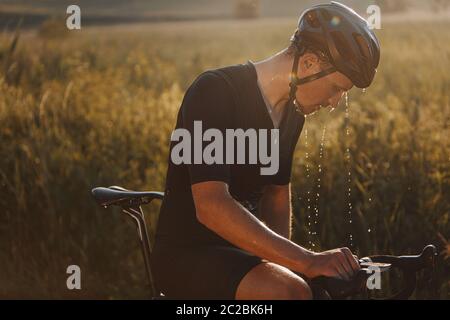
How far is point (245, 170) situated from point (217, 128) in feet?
1.18

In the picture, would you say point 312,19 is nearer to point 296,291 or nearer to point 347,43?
point 347,43

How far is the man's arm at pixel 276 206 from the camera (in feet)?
15.2

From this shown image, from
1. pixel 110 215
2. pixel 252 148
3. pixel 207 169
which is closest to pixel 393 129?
pixel 110 215

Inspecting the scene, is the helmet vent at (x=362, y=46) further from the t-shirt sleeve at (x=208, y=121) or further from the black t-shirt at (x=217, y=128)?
the t-shirt sleeve at (x=208, y=121)

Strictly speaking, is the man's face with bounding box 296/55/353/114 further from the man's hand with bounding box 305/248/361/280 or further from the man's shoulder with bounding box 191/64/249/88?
the man's hand with bounding box 305/248/361/280

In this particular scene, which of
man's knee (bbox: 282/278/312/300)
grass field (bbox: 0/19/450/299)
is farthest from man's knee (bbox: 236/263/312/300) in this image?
grass field (bbox: 0/19/450/299)

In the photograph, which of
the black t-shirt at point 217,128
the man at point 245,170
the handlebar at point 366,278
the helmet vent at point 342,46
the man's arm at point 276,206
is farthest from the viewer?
the man's arm at point 276,206

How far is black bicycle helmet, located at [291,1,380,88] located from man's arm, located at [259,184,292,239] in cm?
79

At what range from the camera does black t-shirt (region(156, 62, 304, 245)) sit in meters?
3.88

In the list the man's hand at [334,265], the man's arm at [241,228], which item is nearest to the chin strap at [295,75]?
the man's arm at [241,228]

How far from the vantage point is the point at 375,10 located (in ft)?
22.5
